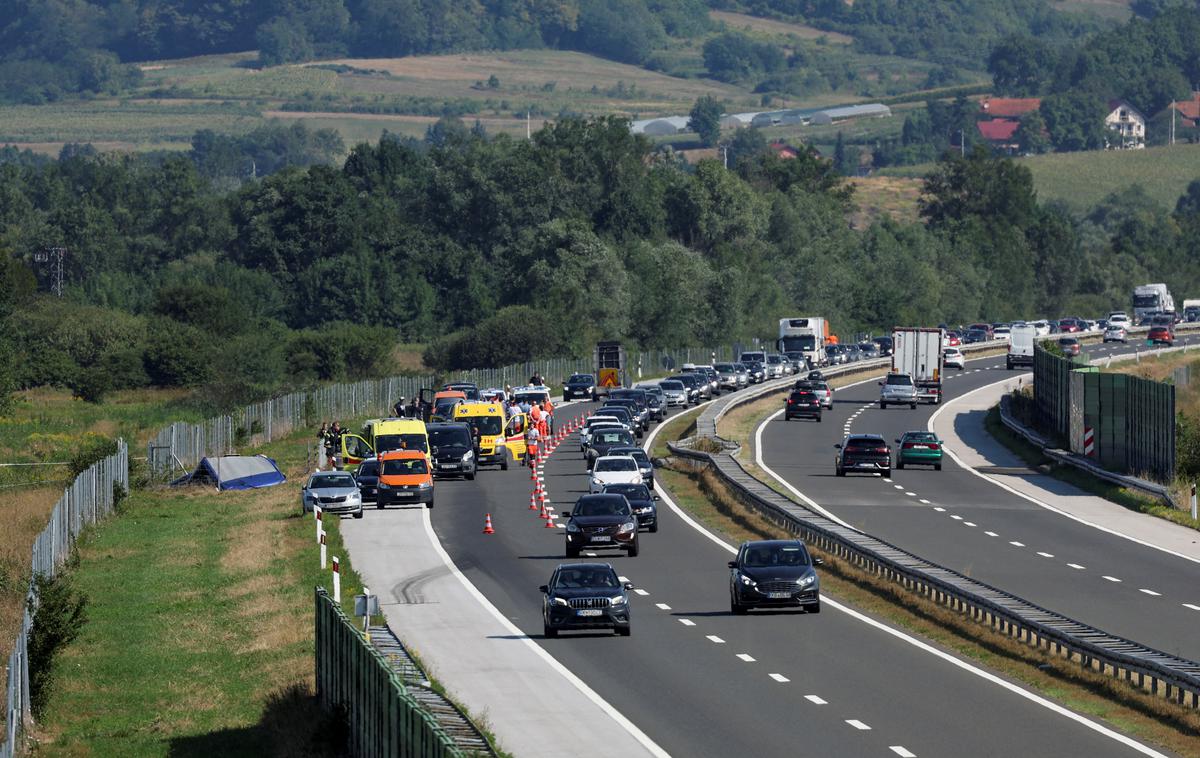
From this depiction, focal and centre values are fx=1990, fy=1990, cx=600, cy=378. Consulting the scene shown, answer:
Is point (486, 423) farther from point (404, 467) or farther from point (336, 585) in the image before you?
point (336, 585)

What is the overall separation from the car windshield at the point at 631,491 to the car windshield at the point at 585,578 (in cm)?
1685

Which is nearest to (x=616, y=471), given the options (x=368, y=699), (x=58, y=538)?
(x=58, y=538)

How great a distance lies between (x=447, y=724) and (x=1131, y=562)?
2875 centimetres

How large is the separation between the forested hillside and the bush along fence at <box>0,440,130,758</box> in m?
56.7

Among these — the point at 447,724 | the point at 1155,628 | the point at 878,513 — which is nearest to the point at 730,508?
the point at 878,513

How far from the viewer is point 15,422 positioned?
90750 mm

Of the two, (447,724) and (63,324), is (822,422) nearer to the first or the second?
(63,324)

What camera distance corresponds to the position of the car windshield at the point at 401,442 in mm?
61500

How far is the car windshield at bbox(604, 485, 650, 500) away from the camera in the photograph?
52.0 metres

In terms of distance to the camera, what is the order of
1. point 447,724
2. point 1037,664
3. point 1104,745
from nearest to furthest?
point 447,724 → point 1104,745 → point 1037,664

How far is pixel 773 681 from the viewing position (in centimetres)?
2989

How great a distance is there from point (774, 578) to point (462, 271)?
446ft

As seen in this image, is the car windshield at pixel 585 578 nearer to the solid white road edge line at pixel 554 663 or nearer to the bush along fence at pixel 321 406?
the solid white road edge line at pixel 554 663

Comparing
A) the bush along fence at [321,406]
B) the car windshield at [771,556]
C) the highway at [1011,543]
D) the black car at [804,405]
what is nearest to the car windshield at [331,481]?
the bush along fence at [321,406]
